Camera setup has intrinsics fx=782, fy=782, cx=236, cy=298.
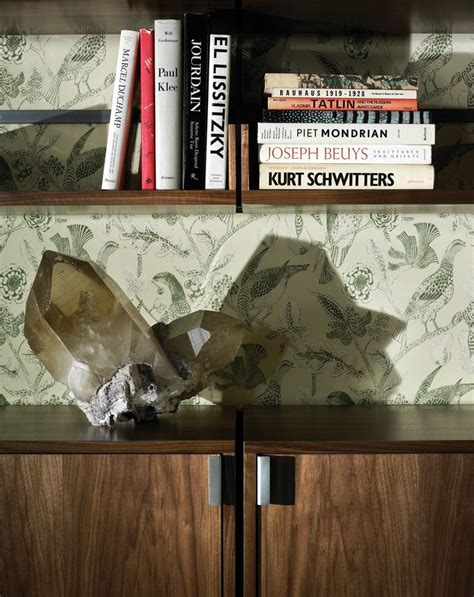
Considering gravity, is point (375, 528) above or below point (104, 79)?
below

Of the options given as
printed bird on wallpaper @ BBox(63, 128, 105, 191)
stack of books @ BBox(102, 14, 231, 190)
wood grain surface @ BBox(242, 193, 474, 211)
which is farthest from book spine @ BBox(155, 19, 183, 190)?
printed bird on wallpaper @ BBox(63, 128, 105, 191)

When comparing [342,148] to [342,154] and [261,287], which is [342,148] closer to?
[342,154]

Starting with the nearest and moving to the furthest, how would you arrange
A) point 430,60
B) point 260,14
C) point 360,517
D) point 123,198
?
point 360,517 → point 123,198 → point 260,14 → point 430,60

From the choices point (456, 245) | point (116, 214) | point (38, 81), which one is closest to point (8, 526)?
point (116, 214)

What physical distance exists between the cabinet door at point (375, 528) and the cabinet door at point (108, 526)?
0.11m

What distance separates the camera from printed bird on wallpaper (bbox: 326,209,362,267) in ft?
5.36

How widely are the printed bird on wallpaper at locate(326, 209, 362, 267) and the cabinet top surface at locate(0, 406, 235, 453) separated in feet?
1.30

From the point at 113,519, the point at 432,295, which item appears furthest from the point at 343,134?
the point at 113,519

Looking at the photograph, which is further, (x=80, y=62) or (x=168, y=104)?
(x=80, y=62)

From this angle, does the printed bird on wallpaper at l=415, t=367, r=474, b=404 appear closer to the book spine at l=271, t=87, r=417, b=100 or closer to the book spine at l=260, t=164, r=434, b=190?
the book spine at l=260, t=164, r=434, b=190

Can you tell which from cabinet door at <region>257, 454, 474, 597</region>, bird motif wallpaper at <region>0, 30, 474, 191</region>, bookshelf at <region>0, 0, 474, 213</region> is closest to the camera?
cabinet door at <region>257, 454, 474, 597</region>

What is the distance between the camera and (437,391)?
1.66 m

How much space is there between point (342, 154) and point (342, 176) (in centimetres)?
4

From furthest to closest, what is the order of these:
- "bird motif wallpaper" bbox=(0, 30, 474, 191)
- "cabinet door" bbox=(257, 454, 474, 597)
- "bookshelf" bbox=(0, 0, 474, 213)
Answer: "bird motif wallpaper" bbox=(0, 30, 474, 191), "bookshelf" bbox=(0, 0, 474, 213), "cabinet door" bbox=(257, 454, 474, 597)
